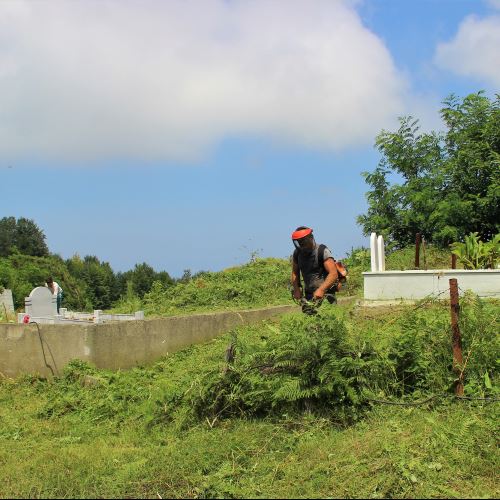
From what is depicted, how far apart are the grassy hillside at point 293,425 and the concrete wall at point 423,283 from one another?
316 cm

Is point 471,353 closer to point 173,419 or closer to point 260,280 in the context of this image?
point 173,419

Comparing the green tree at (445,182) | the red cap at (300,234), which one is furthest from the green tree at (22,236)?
the red cap at (300,234)

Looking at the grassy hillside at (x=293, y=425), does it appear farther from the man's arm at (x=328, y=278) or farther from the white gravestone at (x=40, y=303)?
the white gravestone at (x=40, y=303)

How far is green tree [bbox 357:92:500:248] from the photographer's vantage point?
50.7 ft

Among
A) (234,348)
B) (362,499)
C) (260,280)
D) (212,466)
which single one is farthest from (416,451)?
(260,280)

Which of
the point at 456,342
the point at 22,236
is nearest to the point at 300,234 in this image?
A: the point at 456,342

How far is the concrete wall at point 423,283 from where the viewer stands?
31.3 feet

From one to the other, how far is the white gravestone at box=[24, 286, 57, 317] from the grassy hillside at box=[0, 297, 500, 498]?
13.6 feet

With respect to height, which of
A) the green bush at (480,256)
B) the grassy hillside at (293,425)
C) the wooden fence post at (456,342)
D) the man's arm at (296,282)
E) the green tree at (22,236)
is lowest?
the grassy hillside at (293,425)

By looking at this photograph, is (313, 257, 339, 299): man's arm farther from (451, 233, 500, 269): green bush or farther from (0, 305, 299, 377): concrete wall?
(451, 233, 500, 269): green bush

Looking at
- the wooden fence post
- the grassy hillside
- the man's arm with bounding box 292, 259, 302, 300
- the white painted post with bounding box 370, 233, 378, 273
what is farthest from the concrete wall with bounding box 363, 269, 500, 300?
the wooden fence post

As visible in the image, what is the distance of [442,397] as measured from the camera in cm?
543

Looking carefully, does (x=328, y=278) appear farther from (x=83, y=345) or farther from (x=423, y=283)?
(x=423, y=283)

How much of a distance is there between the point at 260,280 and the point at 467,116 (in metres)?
7.30
